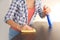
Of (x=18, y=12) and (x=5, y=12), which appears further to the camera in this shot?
(x=5, y=12)

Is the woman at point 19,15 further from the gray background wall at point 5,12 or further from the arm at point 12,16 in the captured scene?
the gray background wall at point 5,12

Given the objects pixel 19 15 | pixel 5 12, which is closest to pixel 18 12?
pixel 19 15

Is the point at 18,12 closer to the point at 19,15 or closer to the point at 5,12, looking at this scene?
the point at 19,15

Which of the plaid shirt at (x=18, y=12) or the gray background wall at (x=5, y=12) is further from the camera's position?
the gray background wall at (x=5, y=12)

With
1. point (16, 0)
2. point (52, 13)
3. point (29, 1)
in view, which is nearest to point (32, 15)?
point (29, 1)

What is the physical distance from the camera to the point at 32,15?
1331 mm

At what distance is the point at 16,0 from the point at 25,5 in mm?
86

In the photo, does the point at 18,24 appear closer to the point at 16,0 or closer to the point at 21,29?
the point at 21,29

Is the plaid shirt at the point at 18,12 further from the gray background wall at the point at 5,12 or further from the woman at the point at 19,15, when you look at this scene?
the gray background wall at the point at 5,12

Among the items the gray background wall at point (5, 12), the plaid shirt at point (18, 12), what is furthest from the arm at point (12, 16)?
the gray background wall at point (5, 12)

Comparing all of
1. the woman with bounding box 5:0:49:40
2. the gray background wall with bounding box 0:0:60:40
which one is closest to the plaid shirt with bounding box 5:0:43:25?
the woman with bounding box 5:0:49:40

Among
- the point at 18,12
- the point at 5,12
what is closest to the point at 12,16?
the point at 18,12

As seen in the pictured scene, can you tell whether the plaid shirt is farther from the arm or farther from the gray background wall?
the gray background wall

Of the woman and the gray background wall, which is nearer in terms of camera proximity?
the woman
